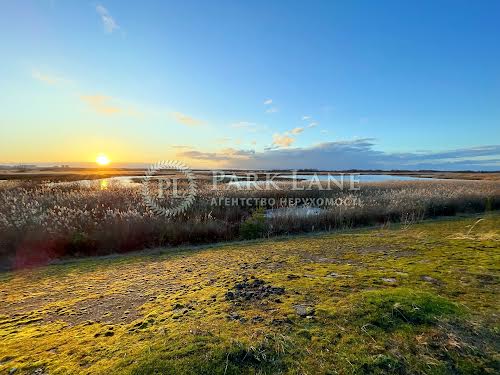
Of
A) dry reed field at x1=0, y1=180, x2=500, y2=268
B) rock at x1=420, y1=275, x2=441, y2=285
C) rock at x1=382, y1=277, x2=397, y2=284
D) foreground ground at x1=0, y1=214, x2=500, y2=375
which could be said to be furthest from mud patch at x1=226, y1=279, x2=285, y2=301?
dry reed field at x1=0, y1=180, x2=500, y2=268

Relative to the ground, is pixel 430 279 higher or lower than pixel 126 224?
higher

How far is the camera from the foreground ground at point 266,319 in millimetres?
2393

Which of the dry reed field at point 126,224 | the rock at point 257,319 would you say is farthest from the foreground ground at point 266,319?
the dry reed field at point 126,224

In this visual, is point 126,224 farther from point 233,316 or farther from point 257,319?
point 257,319

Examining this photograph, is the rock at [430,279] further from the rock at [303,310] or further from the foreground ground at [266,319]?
the rock at [303,310]

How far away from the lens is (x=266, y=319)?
3068 millimetres

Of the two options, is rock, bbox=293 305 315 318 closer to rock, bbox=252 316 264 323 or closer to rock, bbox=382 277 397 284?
rock, bbox=252 316 264 323

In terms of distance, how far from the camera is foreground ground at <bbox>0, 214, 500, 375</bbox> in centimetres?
239

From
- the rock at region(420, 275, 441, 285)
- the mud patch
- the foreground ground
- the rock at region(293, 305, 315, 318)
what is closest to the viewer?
the foreground ground

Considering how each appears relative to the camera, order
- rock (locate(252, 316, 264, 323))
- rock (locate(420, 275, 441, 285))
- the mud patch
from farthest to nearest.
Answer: rock (locate(420, 275, 441, 285))
the mud patch
rock (locate(252, 316, 264, 323))

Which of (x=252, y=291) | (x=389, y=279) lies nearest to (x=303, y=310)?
(x=252, y=291)

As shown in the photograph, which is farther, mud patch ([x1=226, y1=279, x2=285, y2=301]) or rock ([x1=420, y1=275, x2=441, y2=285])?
rock ([x1=420, y1=275, x2=441, y2=285])

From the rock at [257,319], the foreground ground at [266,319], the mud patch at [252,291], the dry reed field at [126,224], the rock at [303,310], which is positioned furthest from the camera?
the dry reed field at [126,224]

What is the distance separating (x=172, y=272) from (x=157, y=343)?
2.93 m
